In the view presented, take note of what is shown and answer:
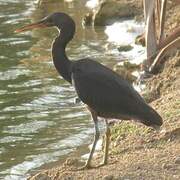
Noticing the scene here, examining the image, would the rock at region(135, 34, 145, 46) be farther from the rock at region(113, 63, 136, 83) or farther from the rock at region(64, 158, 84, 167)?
the rock at region(64, 158, 84, 167)

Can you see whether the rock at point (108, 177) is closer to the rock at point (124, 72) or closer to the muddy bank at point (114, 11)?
the rock at point (124, 72)

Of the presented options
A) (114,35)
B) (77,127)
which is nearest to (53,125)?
(77,127)

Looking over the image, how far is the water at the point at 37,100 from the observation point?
357 inches

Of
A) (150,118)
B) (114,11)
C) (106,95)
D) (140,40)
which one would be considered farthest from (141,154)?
(114,11)

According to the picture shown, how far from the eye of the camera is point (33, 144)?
368 inches

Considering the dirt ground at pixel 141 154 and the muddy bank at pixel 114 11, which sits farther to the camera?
the muddy bank at pixel 114 11

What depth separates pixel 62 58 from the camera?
7.69 metres

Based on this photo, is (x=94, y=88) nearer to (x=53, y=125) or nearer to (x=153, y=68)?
(x=53, y=125)

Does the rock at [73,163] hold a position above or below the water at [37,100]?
above

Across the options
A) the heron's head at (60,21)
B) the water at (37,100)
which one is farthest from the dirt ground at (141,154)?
the heron's head at (60,21)

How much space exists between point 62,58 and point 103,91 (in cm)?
63

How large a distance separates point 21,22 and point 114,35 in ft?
9.48

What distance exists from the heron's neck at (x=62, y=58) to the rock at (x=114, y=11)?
305 inches

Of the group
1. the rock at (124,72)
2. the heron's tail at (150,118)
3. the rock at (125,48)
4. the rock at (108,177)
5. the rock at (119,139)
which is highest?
the heron's tail at (150,118)
